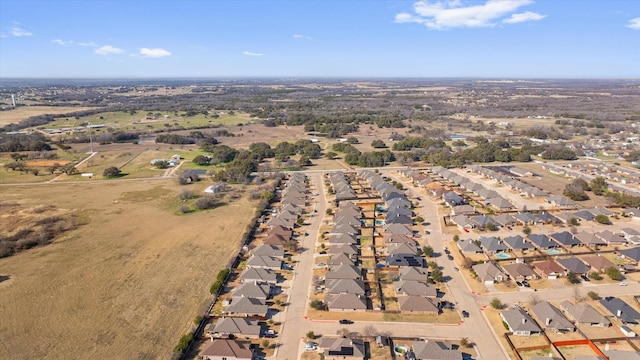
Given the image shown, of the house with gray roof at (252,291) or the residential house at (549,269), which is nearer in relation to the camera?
the house with gray roof at (252,291)

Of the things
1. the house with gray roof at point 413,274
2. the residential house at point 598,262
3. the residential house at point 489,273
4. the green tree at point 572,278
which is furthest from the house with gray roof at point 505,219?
the house with gray roof at point 413,274

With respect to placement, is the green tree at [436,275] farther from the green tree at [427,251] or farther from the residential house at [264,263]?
the residential house at [264,263]

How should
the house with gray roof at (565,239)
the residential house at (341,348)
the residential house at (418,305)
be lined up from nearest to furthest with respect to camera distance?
the residential house at (341,348) → the residential house at (418,305) → the house with gray roof at (565,239)

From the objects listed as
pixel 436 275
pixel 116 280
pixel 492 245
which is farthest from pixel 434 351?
pixel 116 280

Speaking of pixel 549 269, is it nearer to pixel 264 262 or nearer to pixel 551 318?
pixel 551 318

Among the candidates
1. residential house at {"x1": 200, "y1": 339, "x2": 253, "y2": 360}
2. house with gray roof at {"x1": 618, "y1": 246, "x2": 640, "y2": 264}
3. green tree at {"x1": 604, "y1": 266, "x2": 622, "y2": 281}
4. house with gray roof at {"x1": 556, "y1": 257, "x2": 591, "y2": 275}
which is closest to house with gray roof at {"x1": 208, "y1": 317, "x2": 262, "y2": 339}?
residential house at {"x1": 200, "y1": 339, "x2": 253, "y2": 360}

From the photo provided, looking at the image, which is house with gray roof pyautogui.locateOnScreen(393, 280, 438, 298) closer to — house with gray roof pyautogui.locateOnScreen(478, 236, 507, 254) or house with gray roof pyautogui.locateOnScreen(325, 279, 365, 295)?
house with gray roof pyautogui.locateOnScreen(325, 279, 365, 295)

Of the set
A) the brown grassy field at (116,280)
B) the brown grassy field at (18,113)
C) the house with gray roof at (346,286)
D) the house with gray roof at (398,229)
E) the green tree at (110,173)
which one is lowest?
the brown grassy field at (116,280)
